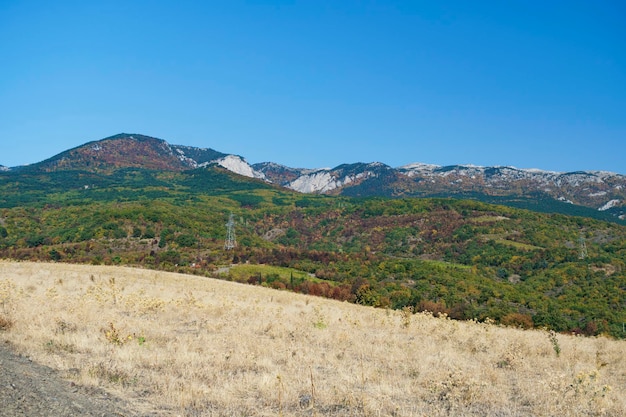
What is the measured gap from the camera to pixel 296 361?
13.3 m

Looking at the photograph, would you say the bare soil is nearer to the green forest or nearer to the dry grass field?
the dry grass field

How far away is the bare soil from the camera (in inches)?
312

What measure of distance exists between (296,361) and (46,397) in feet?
22.1

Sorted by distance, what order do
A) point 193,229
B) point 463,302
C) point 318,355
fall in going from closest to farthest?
point 318,355
point 463,302
point 193,229

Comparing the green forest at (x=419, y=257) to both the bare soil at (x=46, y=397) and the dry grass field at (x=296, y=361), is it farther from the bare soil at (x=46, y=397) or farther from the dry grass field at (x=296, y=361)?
the bare soil at (x=46, y=397)

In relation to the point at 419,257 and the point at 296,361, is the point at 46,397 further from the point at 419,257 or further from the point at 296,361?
the point at 419,257

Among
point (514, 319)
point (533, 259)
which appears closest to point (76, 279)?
point (514, 319)

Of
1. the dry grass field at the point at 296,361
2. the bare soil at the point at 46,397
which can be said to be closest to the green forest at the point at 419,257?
the dry grass field at the point at 296,361

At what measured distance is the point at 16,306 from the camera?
55.1ft

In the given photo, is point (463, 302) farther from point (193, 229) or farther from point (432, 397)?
point (193, 229)

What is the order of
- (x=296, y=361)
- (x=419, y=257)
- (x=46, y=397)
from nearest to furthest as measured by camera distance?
(x=46, y=397), (x=296, y=361), (x=419, y=257)

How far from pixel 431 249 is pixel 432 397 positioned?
171214mm

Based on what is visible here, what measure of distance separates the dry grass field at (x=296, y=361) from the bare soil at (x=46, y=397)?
435mm

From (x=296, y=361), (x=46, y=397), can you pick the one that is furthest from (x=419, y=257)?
(x=46, y=397)
